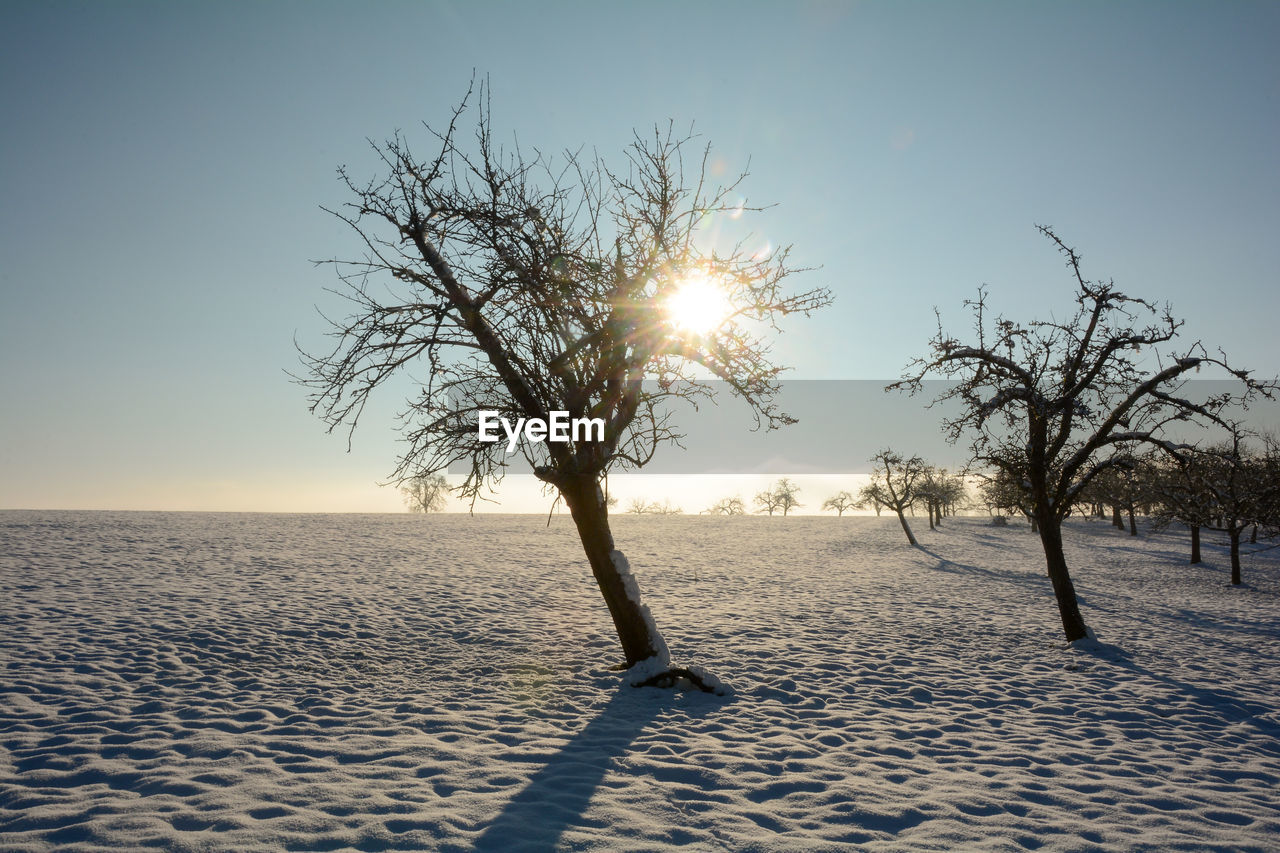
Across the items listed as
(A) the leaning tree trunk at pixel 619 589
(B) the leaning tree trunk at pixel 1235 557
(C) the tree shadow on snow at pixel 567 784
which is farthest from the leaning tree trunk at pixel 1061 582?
(B) the leaning tree trunk at pixel 1235 557

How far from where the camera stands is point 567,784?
5.90 meters

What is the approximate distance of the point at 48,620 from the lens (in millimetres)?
12664

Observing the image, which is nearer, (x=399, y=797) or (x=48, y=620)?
(x=399, y=797)

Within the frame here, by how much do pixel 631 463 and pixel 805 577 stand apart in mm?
15612

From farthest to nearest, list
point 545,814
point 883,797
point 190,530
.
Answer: point 190,530 < point 883,797 < point 545,814

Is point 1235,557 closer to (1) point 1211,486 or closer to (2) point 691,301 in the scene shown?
(1) point 1211,486

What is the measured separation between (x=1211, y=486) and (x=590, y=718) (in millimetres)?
14020

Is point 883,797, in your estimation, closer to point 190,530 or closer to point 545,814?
point 545,814

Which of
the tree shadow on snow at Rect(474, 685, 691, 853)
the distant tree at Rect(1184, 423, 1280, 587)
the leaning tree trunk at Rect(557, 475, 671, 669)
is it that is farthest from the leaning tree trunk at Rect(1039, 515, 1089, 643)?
the tree shadow on snow at Rect(474, 685, 691, 853)

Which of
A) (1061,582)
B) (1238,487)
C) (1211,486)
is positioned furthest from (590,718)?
(1238,487)

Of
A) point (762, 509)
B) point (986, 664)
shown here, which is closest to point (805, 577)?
point (986, 664)

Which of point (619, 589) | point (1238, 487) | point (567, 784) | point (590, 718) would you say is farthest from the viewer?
point (1238, 487)

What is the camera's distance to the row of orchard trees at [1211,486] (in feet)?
41.2

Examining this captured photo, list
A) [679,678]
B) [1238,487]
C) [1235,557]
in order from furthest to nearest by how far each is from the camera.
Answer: [1238,487] < [1235,557] < [679,678]
